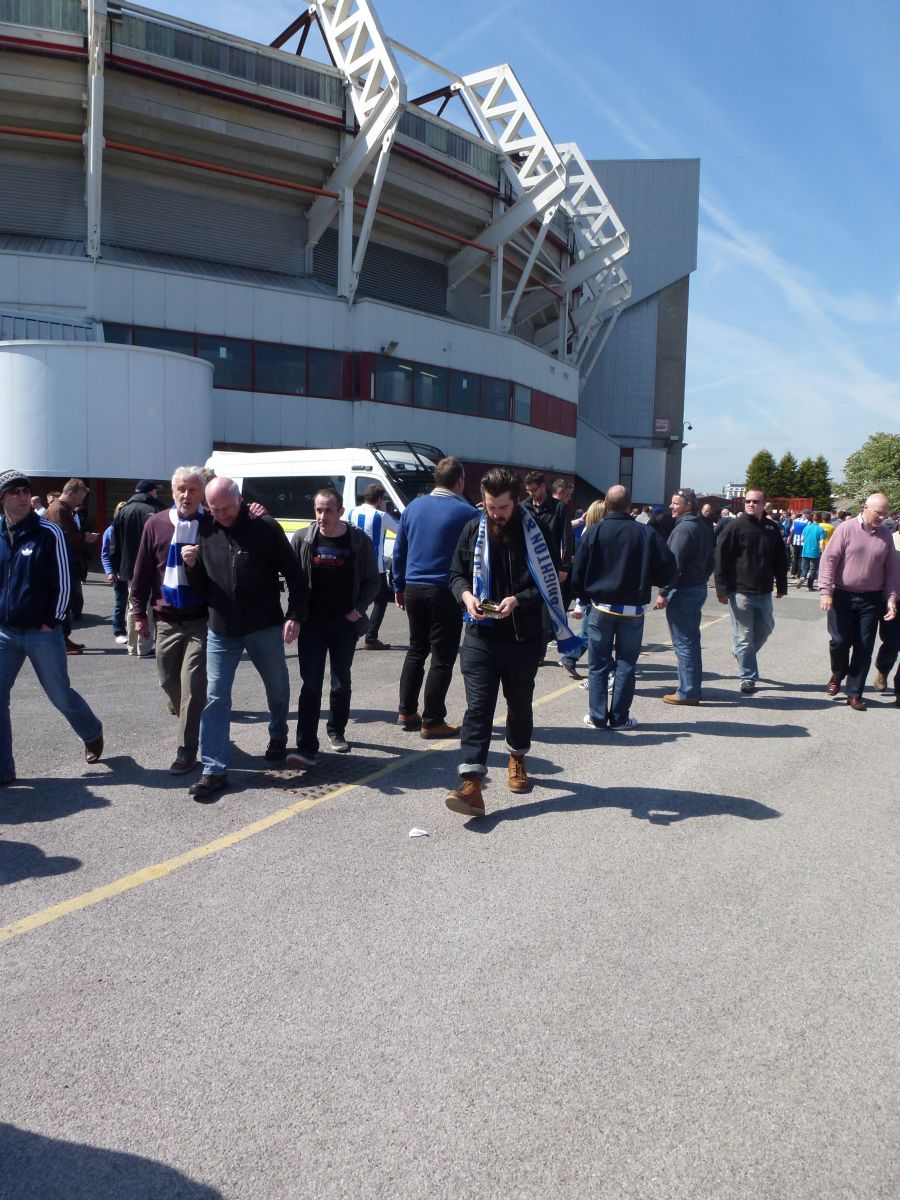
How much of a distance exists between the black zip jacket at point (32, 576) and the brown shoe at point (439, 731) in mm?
2679

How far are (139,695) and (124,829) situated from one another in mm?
3510

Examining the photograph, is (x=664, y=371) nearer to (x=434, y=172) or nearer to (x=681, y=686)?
(x=434, y=172)

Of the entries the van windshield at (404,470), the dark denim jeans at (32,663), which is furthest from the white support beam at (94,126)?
the dark denim jeans at (32,663)

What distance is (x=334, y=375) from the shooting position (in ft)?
87.2

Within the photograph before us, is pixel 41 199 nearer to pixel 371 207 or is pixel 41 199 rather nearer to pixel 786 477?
pixel 371 207

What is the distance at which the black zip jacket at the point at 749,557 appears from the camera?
888 centimetres

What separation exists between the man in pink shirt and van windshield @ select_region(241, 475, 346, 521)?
9.91m

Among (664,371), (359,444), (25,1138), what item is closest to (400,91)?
(359,444)

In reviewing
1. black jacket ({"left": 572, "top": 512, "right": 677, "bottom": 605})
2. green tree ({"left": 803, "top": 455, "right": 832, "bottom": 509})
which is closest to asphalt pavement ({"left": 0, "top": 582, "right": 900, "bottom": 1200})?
black jacket ({"left": 572, "top": 512, "right": 677, "bottom": 605})

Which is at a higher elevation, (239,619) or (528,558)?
(528,558)

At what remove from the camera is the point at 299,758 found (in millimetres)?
5953

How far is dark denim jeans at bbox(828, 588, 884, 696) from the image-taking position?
26.9 feet

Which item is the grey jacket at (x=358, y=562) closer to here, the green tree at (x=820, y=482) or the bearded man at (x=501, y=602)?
the bearded man at (x=501, y=602)

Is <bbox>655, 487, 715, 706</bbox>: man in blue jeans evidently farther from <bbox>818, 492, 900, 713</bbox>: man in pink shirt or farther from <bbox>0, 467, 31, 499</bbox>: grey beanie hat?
<bbox>0, 467, 31, 499</bbox>: grey beanie hat
